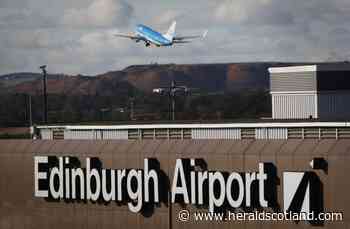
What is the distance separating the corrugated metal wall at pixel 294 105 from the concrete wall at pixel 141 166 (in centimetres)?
3505

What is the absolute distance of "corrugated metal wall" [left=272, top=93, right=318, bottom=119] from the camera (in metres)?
82.6

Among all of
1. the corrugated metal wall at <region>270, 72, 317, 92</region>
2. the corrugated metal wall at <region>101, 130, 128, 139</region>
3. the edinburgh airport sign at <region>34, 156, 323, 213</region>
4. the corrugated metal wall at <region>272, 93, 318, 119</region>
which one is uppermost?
the corrugated metal wall at <region>270, 72, 317, 92</region>

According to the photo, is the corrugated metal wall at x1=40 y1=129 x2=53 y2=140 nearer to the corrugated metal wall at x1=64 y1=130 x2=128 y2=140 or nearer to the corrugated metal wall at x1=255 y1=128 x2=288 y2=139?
the corrugated metal wall at x1=64 y1=130 x2=128 y2=140

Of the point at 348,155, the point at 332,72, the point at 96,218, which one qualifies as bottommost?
the point at 96,218

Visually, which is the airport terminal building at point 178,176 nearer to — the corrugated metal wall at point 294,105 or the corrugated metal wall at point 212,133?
the corrugated metal wall at point 212,133

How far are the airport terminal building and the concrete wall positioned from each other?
0.04m

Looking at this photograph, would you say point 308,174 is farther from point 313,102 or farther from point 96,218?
point 313,102

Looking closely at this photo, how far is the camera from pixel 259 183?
4059cm

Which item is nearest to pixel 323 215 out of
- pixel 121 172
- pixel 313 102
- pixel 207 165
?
pixel 207 165

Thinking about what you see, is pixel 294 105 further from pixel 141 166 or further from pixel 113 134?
pixel 141 166

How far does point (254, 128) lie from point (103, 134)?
369 inches

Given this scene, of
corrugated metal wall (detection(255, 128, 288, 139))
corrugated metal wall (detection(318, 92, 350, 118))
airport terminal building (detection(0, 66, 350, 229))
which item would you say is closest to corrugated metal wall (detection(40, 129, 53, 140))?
airport terminal building (detection(0, 66, 350, 229))

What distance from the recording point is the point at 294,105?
86312 millimetres

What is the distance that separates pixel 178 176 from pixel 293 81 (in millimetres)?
48613
